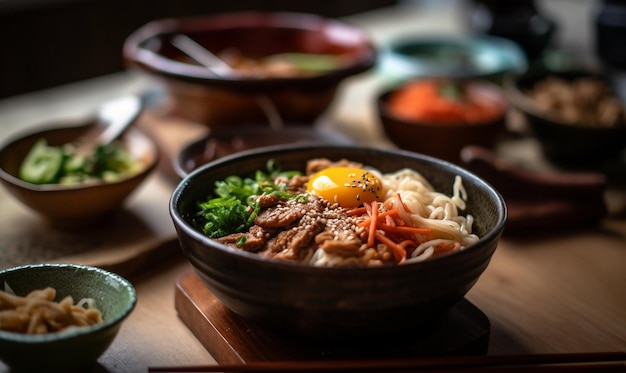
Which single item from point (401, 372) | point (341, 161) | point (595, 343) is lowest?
point (595, 343)

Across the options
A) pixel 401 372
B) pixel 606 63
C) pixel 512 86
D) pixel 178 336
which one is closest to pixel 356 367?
pixel 401 372

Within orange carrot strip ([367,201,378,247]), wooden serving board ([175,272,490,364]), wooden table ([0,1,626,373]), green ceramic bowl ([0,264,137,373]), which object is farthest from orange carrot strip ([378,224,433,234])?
green ceramic bowl ([0,264,137,373])

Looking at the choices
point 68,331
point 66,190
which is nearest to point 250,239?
point 68,331

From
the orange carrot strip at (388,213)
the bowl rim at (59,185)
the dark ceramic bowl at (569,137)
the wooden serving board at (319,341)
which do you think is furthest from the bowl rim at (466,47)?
the wooden serving board at (319,341)

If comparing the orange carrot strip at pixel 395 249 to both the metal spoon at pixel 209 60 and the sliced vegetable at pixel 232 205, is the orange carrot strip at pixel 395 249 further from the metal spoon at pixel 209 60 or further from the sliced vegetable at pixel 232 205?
the metal spoon at pixel 209 60

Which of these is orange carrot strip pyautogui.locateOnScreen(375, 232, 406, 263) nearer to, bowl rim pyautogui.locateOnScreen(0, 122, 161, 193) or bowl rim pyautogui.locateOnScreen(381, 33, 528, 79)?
bowl rim pyautogui.locateOnScreen(0, 122, 161, 193)

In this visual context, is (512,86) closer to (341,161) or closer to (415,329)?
(341,161)
